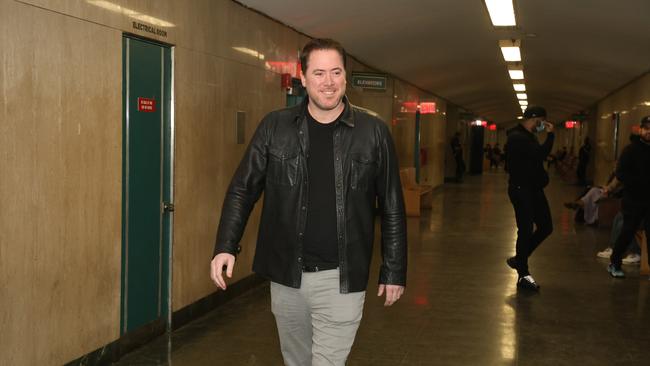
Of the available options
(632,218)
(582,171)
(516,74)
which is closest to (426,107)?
(516,74)

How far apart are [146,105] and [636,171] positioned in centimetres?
483

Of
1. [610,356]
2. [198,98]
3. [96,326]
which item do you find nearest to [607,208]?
[610,356]

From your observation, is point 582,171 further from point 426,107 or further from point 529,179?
point 529,179

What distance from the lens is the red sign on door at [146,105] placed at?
5.03 meters

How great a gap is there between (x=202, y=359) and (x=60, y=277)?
1167 millimetres

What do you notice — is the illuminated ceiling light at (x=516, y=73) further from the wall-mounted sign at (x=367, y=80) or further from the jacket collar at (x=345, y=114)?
the jacket collar at (x=345, y=114)

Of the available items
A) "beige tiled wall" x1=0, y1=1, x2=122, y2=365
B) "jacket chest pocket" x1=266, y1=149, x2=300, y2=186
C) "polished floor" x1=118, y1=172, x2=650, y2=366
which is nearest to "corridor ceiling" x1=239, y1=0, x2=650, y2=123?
"beige tiled wall" x1=0, y1=1, x2=122, y2=365

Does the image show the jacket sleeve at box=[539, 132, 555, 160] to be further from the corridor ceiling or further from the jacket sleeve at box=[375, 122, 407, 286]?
the jacket sleeve at box=[375, 122, 407, 286]

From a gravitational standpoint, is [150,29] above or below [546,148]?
above

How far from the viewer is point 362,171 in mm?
2971

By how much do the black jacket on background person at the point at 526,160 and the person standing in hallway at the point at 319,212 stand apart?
13.9 ft

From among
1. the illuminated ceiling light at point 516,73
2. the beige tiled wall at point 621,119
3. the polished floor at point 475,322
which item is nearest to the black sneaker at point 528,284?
the polished floor at point 475,322

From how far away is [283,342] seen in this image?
3066 mm

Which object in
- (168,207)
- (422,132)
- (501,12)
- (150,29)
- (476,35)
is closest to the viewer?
(150,29)
